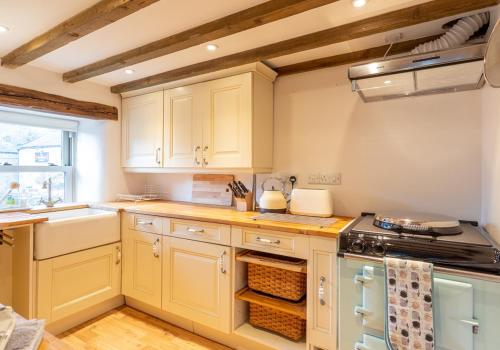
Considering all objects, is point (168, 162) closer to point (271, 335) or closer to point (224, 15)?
point (224, 15)

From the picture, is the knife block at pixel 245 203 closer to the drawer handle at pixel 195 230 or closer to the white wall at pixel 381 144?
the white wall at pixel 381 144

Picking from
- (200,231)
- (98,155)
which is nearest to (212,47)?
(200,231)

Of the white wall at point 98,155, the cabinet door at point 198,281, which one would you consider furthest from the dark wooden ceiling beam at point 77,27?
the cabinet door at point 198,281

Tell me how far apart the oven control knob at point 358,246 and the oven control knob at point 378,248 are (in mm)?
49

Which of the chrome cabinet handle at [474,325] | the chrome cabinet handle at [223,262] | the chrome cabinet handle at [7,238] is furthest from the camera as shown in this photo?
the chrome cabinet handle at [7,238]

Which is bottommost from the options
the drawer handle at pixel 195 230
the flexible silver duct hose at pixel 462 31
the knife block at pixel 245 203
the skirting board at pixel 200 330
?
the skirting board at pixel 200 330

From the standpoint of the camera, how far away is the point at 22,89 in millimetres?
2312

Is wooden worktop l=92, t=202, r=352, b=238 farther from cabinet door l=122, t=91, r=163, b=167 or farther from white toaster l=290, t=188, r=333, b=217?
cabinet door l=122, t=91, r=163, b=167

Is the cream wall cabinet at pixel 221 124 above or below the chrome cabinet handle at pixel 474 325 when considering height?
above

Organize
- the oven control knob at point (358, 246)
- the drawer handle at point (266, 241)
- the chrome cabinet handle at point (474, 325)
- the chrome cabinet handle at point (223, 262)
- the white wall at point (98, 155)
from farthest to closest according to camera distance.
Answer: the white wall at point (98, 155), the chrome cabinet handle at point (223, 262), the drawer handle at point (266, 241), the oven control knob at point (358, 246), the chrome cabinet handle at point (474, 325)

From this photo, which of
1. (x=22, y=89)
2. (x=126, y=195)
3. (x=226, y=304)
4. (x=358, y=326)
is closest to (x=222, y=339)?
(x=226, y=304)

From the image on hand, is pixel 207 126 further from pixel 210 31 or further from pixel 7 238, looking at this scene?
pixel 7 238

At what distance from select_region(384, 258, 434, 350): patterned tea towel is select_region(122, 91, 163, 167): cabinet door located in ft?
6.99

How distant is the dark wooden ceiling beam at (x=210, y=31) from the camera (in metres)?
1.40
